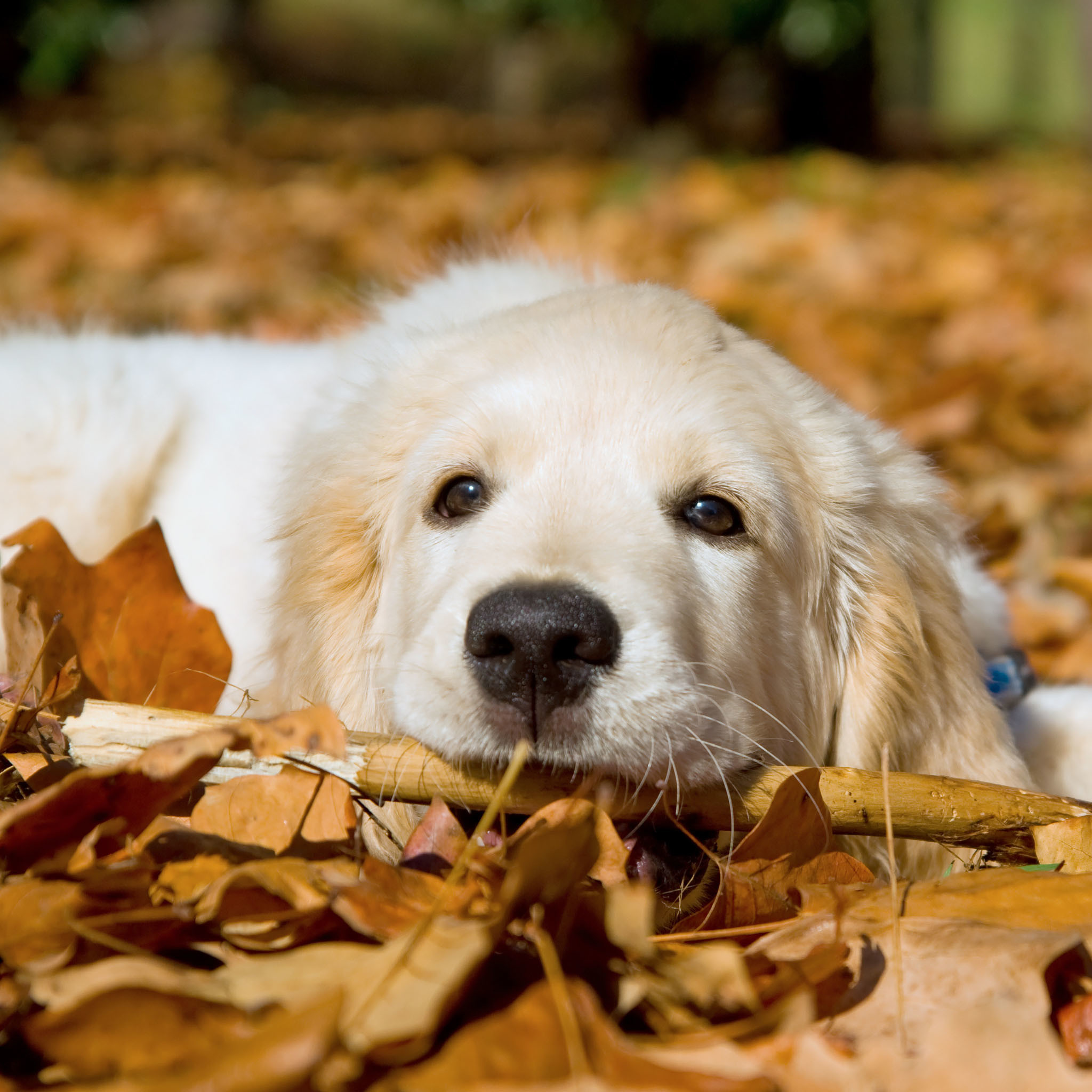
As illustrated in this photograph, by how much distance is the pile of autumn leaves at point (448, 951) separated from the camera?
1223 mm

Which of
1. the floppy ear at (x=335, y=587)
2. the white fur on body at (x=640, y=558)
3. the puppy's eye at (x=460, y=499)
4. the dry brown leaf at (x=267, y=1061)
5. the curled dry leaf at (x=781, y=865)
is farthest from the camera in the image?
the floppy ear at (x=335, y=587)

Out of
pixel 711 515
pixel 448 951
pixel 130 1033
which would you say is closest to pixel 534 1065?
pixel 448 951

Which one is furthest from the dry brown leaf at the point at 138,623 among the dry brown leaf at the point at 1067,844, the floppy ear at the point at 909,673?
the dry brown leaf at the point at 1067,844

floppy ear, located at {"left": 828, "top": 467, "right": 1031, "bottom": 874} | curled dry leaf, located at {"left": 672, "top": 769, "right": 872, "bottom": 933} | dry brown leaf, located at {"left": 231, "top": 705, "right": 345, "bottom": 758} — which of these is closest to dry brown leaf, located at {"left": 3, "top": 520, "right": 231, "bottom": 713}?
dry brown leaf, located at {"left": 231, "top": 705, "right": 345, "bottom": 758}

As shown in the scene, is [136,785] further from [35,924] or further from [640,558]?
[640,558]

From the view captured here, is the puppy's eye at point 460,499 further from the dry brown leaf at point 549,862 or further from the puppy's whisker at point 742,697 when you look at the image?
the dry brown leaf at point 549,862

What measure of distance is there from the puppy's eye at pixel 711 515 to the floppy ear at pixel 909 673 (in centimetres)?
33

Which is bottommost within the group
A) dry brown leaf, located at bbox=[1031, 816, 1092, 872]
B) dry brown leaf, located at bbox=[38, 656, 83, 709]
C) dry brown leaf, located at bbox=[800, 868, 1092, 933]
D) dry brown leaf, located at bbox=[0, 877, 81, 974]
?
dry brown leaf, located at bbox=[1031, 816, 1092, 872]

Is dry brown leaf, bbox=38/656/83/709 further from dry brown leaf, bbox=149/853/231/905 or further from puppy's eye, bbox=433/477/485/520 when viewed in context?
puppy's eye, bbox=433/477/485/520

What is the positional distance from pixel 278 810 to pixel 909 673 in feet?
4.28

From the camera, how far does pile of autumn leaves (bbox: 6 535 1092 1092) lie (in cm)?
122

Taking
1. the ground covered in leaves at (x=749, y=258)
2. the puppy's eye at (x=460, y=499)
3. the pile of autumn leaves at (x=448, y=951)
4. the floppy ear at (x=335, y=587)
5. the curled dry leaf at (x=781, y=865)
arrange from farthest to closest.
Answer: the ground covered in leaves at (x=749, y=258) < the floppy ear at (x=335, y=587) < the puppy's eye at (x=460, y=499) < the curled dry leaf at (x=781, y=865) < the pile of autumn leaves at (x=448, y=951)

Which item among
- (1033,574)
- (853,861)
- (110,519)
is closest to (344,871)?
(853,861)

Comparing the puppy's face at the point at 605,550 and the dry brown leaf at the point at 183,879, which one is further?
the puppy's face at the point at 605,550
